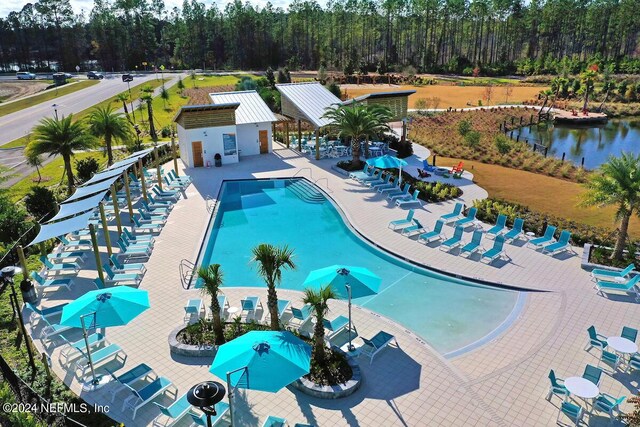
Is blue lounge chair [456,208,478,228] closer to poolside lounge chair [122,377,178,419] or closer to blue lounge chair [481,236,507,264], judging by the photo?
blue lounge chair [481,236,507,264]

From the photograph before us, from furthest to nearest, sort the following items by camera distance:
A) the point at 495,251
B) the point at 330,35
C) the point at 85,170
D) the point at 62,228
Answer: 1. the point at 330,35
2. the point at 85,170
3. the point at 495,251
4. the point at 62,228

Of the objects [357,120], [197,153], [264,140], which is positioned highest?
[357,120]

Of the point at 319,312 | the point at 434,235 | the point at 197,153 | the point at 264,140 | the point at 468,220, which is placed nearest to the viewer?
the point at 319,312

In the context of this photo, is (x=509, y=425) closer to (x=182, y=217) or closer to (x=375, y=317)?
(x=375, y=317)

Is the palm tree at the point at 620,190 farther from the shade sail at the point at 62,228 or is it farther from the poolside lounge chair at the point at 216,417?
the shade sail at the point at 62,228

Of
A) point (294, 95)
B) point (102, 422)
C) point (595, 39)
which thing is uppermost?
point (595, 39)

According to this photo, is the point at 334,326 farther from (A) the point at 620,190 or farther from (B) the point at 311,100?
(B) the point at 311,100

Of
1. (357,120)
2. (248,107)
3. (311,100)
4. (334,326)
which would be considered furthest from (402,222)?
(248,107)

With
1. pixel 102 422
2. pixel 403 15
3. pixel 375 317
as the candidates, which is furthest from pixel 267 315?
pixel 403 15
